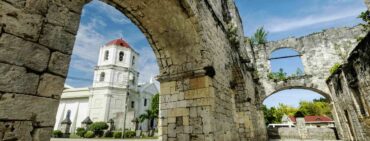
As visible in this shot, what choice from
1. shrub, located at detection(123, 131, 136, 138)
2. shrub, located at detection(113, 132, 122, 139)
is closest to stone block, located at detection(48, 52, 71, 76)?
shrub, located at detection(123, 131, 136, 138)

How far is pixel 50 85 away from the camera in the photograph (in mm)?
1752

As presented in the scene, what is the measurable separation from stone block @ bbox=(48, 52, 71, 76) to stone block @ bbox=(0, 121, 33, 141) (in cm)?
47

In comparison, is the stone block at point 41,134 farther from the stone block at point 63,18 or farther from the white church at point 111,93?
the white church at point 111,93

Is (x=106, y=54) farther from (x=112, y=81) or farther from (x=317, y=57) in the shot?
(x=317, y=57)

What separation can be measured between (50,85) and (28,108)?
25 centimetres

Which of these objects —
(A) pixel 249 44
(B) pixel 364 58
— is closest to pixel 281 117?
(A) pixel 249 44

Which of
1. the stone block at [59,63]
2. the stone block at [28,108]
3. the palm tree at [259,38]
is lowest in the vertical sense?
the stone block at [28,108]

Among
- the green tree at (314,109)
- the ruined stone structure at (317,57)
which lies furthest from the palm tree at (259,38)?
the green tree at (314,109)

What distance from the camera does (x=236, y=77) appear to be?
8523 millimetres

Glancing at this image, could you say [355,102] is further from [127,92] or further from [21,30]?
[127,92]

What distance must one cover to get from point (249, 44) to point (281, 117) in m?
22.3

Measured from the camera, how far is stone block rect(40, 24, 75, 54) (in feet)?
5.82

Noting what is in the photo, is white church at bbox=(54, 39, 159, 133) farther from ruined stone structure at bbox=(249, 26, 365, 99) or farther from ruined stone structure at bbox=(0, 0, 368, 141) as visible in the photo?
ruined stone structure at bbox=(0, 0, 368, 141)

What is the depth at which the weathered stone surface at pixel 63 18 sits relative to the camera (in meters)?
1.84
